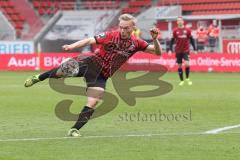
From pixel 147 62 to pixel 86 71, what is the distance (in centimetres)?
2167

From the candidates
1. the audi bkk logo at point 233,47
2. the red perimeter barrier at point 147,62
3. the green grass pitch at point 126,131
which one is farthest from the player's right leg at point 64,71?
the audi bkk logo at point 233,47

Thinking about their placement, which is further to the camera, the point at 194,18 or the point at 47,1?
the point at 47,1

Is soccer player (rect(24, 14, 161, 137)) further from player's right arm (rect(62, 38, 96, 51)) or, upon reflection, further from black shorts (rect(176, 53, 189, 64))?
black shorts (rect(176, 53, 189, 64))

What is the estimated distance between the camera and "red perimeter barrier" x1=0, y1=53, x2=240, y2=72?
32094 mm

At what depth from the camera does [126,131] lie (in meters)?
11.8

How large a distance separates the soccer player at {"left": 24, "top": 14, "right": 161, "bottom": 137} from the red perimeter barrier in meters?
20.6

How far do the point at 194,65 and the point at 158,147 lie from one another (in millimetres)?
23334

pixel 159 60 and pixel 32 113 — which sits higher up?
pixel 32 113

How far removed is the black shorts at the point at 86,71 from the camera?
37.2 feet

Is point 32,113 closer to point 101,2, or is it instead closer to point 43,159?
point 43,159

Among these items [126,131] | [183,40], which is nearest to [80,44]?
[126,131]

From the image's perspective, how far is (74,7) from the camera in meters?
Result: 46.7

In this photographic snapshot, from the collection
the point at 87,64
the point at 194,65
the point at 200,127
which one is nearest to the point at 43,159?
the point at 87,64

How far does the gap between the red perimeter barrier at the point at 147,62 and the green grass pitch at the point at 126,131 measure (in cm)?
1256
